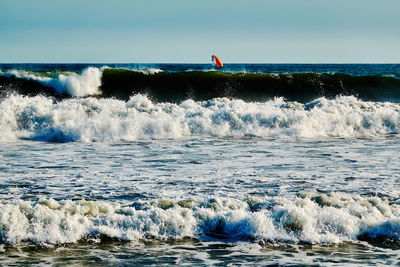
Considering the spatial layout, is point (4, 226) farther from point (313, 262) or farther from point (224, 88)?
point (224, 88)

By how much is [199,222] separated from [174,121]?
8799 mm

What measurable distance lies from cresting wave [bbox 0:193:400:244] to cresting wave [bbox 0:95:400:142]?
23.6 feet

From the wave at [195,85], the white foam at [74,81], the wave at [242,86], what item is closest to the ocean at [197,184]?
the white foam at [74,81]

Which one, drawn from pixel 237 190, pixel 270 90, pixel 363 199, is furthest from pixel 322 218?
pixel 270 90

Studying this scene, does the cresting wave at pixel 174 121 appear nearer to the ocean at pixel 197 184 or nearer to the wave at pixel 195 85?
the ocean at pixel 197 184

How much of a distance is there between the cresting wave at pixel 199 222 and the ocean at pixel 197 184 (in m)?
0.02

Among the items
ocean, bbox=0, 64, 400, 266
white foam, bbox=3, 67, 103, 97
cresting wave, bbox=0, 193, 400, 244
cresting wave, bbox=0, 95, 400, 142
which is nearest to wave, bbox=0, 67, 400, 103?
white foam, bbox=3, 67, 103, 97

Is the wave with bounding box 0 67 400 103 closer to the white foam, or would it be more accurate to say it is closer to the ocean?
the white foam

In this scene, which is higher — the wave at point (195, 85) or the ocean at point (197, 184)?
the wave at point (195, 85)

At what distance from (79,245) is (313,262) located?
84.6 inches

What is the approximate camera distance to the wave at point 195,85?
70.5 feet

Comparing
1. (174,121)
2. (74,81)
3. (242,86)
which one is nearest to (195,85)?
(242,86)

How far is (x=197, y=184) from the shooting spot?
727 centimetres

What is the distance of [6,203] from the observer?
19.9 feet
